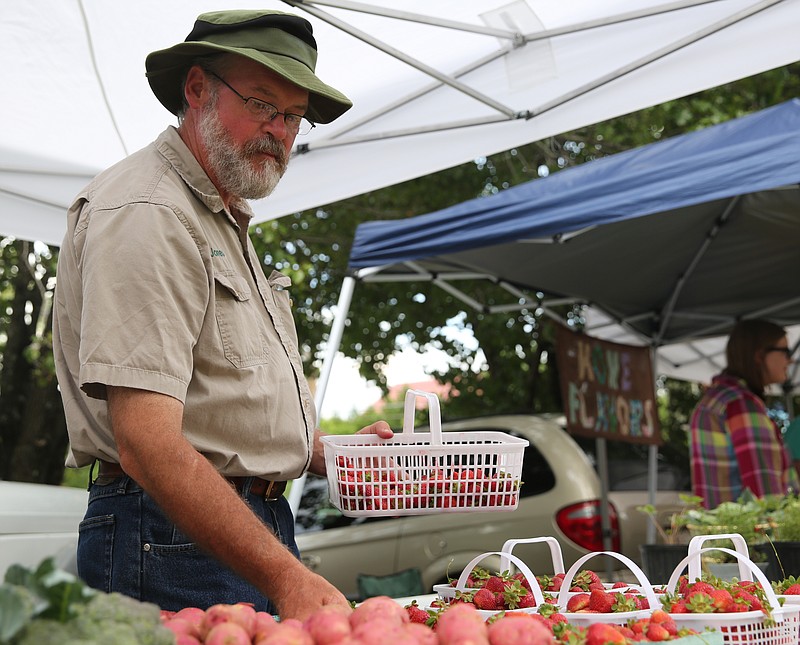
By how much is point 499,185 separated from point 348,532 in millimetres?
5454

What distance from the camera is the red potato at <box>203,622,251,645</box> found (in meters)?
1.26

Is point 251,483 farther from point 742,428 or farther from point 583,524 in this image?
point 583,524

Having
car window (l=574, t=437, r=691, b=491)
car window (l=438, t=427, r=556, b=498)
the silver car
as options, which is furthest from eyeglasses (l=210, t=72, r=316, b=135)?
car window (l=574, t=437, r=691, b=491)

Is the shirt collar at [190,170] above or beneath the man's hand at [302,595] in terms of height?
above

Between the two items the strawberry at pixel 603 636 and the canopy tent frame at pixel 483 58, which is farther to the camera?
the canopy tent frame at pixel 483 58

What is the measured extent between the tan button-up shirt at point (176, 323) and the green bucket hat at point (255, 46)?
0.66ft

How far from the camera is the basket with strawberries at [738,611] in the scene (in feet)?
5.67

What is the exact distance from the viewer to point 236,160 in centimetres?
222

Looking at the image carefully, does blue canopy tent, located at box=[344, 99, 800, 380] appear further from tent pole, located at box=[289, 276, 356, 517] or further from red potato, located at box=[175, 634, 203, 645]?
red potato, located at box=[175, 634, 203, 645]

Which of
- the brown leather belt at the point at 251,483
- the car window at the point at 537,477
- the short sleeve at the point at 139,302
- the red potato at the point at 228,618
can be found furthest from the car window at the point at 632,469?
the red potato at the point at 228,618

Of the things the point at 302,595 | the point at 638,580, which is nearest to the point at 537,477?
the point at 638,580

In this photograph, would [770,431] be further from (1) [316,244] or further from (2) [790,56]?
(1) [316,244]

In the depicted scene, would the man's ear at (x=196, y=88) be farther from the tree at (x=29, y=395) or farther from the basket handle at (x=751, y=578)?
the tree at (x=29, y=395)

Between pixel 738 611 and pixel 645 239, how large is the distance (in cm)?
445
